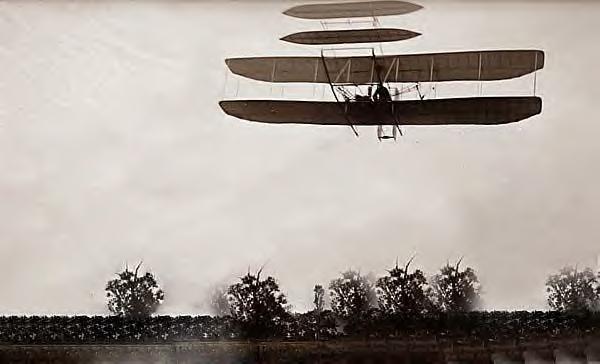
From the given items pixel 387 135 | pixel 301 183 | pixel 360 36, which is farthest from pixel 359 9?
pixel 301 183

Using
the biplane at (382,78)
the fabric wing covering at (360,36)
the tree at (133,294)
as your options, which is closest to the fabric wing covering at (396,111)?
the biplane at (382,78)

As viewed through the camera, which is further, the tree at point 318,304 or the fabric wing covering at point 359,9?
the fabric wing covering at point 359,9

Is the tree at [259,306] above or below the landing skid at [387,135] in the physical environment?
below

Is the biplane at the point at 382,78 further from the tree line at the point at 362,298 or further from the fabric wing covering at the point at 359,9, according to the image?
the tree line at the point at 362,298

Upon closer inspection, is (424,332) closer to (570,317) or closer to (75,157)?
(570,317)

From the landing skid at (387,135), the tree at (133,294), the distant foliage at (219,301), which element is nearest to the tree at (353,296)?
the distant foliage at (219,301)

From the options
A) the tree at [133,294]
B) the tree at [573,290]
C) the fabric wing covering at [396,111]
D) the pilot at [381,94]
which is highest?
the pilot at [381,94]

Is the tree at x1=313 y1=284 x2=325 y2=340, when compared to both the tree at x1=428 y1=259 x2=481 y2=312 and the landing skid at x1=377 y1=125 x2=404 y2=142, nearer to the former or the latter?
the tree at x1=428 y1=259 x2=481 y2=312

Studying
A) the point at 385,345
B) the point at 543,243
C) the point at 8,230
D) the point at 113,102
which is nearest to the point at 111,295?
the point at 8,230
